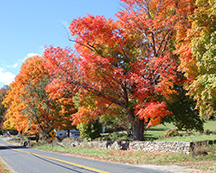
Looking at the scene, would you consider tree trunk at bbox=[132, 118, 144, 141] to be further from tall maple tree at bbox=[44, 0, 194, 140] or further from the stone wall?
the stone wall

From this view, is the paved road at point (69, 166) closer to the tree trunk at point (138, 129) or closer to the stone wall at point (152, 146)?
the stone wall at point (152, 146)

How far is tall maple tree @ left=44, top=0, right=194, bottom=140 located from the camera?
16.6 metres

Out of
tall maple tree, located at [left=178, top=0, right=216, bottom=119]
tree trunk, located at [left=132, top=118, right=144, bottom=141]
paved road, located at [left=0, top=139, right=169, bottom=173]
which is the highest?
tall maple tree, located at [left=178, top=0, right=216, bottom=119]

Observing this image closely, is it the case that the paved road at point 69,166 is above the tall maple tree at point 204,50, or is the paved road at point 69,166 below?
below

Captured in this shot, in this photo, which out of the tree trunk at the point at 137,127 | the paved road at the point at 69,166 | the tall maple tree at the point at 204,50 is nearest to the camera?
the paved road at the point at 69,166

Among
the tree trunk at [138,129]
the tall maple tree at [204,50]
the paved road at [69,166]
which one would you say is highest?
the tall maple tree at [204,50]

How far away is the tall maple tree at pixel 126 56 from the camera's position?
16.6 metres

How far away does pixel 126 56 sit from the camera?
18.3m

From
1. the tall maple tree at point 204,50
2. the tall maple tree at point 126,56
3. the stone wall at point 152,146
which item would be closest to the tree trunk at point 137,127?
the tall maple tree at point 126,56

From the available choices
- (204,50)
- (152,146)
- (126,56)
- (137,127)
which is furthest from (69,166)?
(126,56)

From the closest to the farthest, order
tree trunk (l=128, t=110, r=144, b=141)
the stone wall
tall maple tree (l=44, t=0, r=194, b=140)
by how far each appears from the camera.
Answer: the stone wall
tall maple tree (l=44, t=0, r=194, b=140)
tree trunk (l=128, t=110, r=144, b=141)

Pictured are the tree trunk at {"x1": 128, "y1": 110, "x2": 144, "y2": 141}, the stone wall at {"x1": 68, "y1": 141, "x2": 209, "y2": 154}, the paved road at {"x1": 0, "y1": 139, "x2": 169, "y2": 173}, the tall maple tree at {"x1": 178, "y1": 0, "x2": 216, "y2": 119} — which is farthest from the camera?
the tree trunk at {"x1": 128, "y1": 110, "x2": 144, "y2": 141}

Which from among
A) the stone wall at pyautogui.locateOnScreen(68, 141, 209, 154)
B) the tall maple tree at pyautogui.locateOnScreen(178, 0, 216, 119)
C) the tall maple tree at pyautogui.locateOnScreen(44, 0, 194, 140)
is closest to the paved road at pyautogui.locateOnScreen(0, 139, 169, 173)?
the stone wall at pyautogui.locateOnScreen(68, 141, 209, 154)

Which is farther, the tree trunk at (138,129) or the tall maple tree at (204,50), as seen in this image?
the tree trunk at (138,129)
